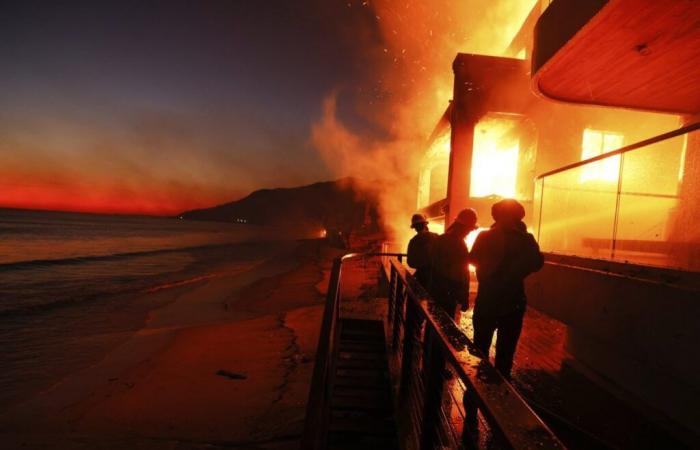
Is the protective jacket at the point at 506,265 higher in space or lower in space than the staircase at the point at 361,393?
higher

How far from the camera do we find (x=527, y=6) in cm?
1448

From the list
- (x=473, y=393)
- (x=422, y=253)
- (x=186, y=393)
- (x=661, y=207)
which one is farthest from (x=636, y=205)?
(x=186, y=393)

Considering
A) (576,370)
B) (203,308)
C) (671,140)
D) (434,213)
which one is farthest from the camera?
(203,308)

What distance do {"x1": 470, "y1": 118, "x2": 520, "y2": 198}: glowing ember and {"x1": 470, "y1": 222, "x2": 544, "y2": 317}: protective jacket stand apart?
841cm

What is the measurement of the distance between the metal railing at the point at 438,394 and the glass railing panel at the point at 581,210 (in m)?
2.54

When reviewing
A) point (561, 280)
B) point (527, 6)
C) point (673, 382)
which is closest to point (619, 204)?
point (561, 280)

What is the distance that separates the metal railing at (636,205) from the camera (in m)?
3.55

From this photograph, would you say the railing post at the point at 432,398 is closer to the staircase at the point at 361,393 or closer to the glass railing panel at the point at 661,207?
the staircase at the point at 361,393

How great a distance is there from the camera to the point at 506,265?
3.31m

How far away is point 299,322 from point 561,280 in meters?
7.89

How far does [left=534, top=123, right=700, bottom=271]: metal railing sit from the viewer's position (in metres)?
3.55

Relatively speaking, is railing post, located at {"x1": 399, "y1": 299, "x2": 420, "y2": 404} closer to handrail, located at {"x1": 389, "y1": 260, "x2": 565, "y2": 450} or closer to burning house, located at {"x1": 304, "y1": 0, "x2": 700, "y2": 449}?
burning house, located at {"x1": 304, "y1": 0, "x2": 700, "y2": 449}

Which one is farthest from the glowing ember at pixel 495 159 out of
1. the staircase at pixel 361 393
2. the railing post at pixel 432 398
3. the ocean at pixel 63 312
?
the ocean at pixel 63 312

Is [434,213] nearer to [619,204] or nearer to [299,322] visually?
[299,322]
